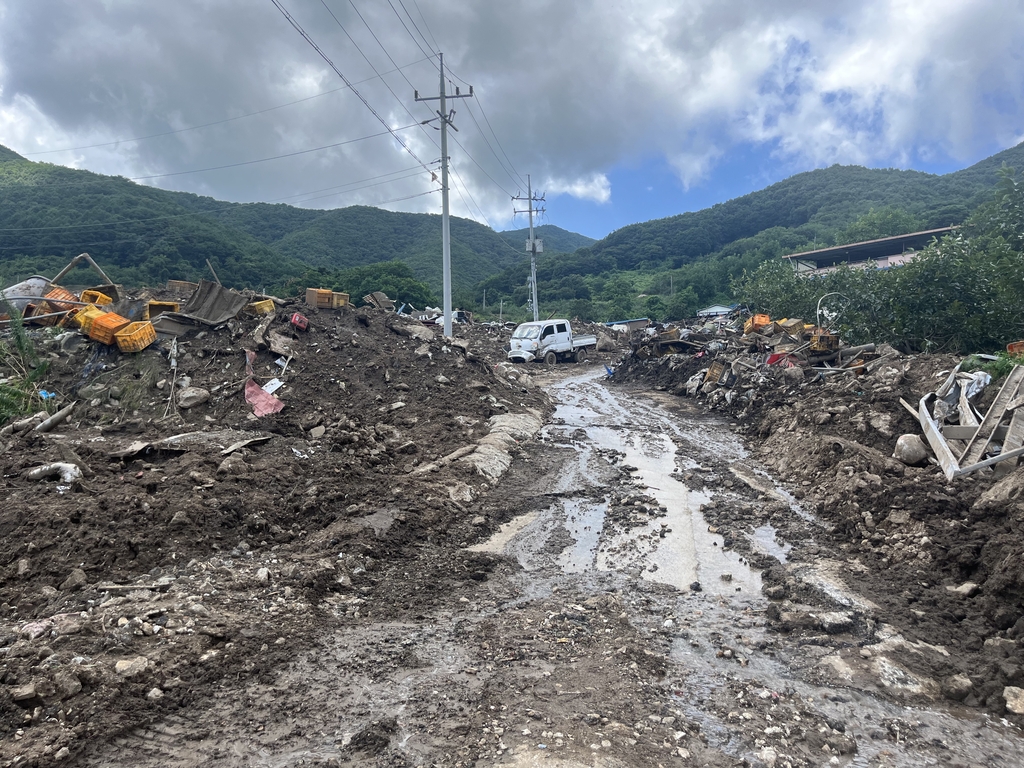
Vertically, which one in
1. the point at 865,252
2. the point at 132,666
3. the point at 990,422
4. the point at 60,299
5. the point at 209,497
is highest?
the point at 865,252

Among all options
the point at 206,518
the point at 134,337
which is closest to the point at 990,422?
the point at 206,518

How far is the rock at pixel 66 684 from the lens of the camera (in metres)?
3.08

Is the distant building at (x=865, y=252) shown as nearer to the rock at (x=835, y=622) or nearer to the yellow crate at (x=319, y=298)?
the yellow crate at (x=319, y=298)

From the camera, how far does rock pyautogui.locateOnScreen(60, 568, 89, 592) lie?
13.9 feet

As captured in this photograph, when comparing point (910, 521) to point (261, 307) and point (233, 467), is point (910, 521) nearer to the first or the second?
point (233, 467)

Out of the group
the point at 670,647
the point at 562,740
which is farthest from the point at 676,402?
the point at 562,740

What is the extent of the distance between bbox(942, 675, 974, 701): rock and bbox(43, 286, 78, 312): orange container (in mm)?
14511

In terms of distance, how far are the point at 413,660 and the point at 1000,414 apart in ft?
24.8

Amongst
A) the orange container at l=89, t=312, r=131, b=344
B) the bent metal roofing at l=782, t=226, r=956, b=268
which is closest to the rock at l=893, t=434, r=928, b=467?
the orange container at l=89, t=312, r=131, b=344

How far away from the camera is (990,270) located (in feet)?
44.9

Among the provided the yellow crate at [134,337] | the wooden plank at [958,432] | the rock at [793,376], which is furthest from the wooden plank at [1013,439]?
the yellow crate at [134,337]

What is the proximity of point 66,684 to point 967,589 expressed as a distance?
6.32 metres

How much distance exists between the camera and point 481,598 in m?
4.96

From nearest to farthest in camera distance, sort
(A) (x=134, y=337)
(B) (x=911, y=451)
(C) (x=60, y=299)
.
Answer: (B) (x=911, y=451)
(A) (x=134, y=337)
(C) (x=60, y=299)
